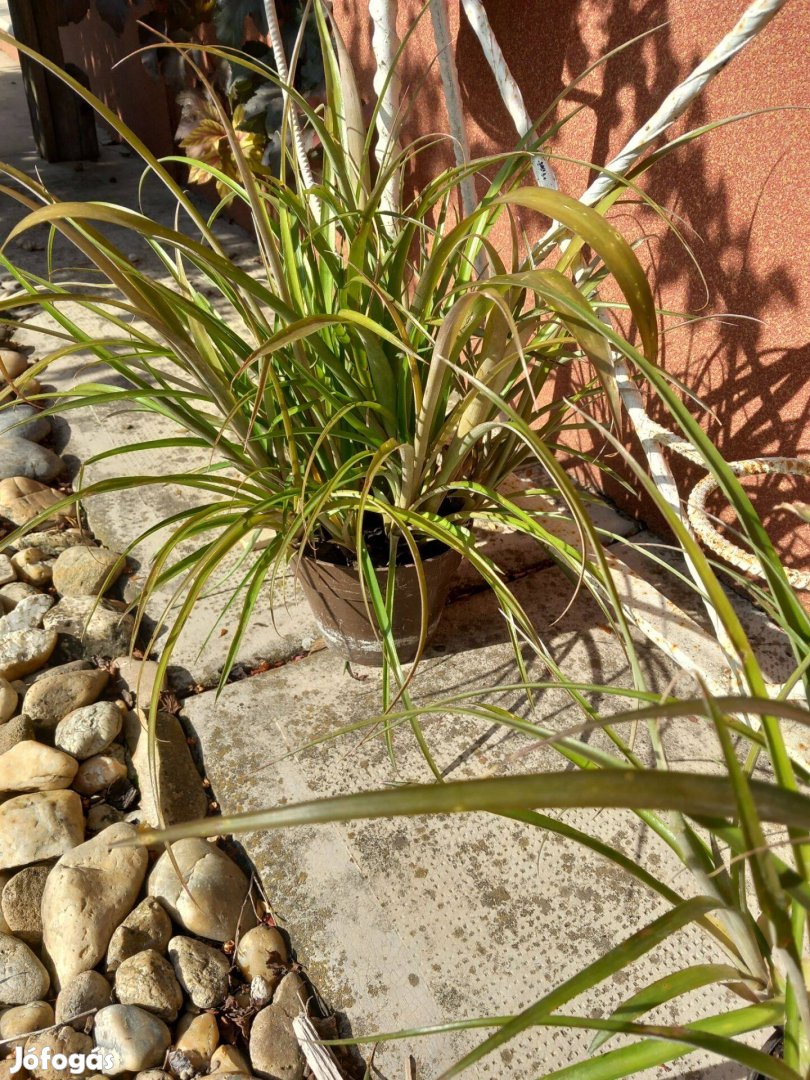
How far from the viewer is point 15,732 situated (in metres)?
1.50

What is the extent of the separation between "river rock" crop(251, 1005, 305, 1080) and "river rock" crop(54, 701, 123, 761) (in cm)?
57

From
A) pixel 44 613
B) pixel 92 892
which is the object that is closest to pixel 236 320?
pixel 44 613

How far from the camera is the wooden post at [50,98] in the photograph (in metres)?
3.70

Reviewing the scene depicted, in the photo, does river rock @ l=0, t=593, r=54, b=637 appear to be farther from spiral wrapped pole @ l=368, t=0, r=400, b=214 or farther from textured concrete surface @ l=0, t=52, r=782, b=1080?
spiral wrapped pole @ l=368, t=0, r=400, b=214

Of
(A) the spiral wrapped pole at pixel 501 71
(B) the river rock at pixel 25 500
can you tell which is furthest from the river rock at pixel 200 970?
(A) the spiral wrapped pole at pixel 501 71

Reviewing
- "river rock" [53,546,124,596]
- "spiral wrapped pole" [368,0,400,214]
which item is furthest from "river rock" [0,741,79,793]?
"spiral wrapped pole" [368,0,400,214]

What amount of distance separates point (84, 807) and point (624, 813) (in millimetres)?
898

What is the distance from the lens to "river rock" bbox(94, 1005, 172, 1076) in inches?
43.1

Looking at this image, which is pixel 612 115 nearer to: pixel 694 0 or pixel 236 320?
pixel 694 0

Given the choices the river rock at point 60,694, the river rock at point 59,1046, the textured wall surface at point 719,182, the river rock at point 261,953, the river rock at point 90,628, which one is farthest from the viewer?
the river rock at point 90,628

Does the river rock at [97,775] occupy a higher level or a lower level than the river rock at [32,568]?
lower

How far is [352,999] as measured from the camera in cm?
113

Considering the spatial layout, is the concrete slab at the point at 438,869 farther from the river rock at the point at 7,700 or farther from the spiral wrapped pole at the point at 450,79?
the spiral wrapped pole at the point at 450,79

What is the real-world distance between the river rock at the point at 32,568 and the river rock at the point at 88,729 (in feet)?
1.51
